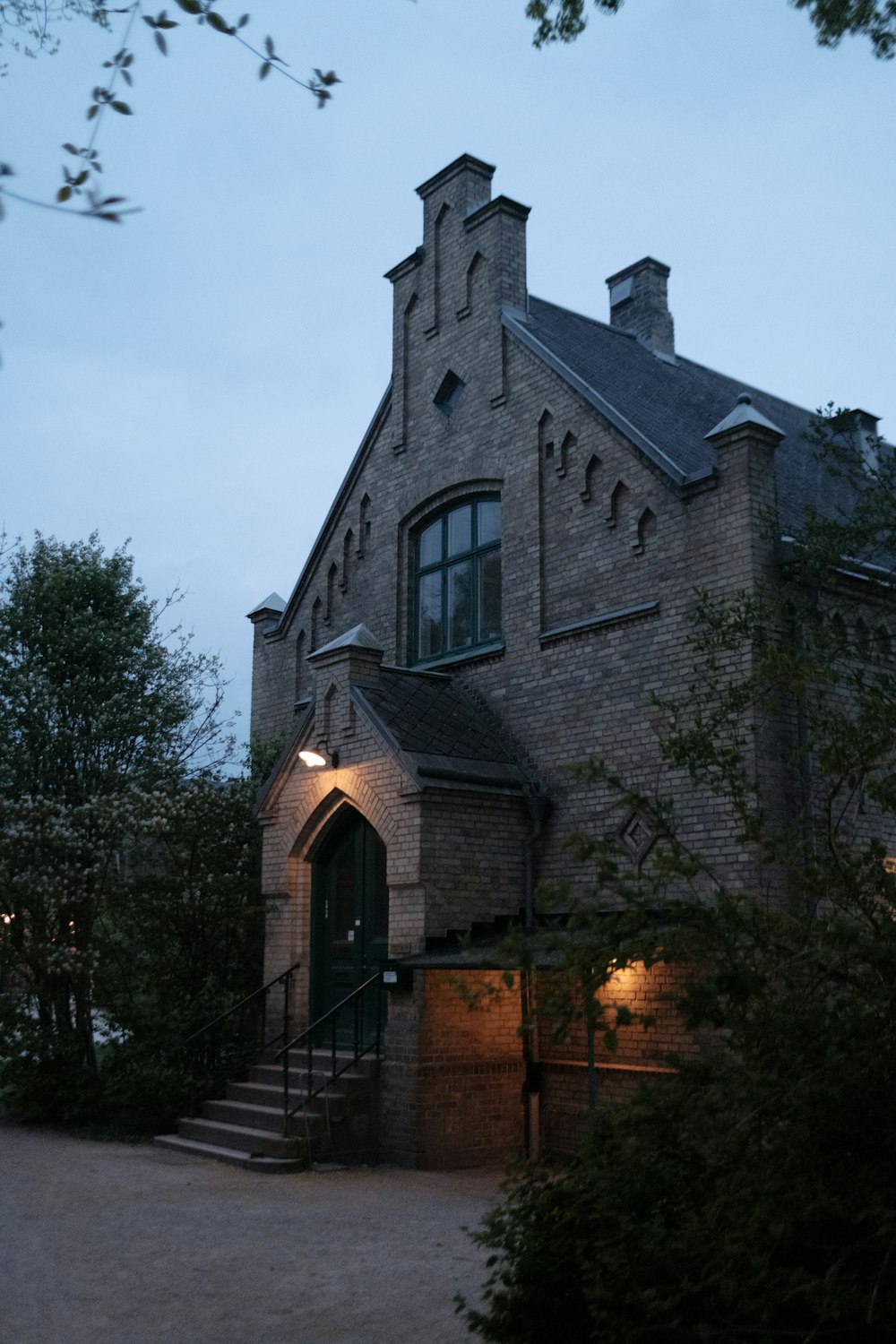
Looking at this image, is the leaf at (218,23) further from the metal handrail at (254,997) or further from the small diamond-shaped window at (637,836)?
the metal handrail at (254,997)

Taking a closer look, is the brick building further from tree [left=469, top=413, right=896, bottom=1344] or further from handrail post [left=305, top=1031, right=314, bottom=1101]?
tree [left=469, top=413, right=896, bottom=1344]

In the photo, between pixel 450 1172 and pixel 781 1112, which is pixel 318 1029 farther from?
pixel 781 1112

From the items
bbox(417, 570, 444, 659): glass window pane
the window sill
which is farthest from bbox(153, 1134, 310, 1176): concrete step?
bbox(417, 570, 444, 659): glass window pane

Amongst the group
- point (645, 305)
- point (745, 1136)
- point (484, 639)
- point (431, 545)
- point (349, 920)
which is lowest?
point (745, 1136)

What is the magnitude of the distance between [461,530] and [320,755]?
11.5 ft

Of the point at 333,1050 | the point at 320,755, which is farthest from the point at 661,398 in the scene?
the point at 333,1050

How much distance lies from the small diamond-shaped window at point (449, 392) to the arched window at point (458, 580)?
1349 mm

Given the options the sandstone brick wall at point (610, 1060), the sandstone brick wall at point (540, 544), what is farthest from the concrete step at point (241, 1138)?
the sandstone brick wall at point (540, 544)

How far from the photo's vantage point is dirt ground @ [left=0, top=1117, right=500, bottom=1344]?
685cm

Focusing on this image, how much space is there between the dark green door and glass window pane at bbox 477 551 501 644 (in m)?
2.71

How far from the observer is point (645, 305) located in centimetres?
1964

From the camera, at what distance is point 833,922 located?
496cm

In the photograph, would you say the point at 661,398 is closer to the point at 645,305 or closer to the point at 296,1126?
the point at 645,305

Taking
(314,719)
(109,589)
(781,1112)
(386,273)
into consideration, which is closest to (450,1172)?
(314,719)
